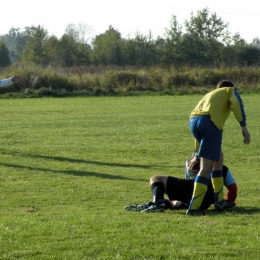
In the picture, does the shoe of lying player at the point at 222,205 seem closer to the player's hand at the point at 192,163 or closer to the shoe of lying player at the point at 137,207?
the player's hand at the point at 192,163

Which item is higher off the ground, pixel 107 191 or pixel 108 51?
pixel 108 51

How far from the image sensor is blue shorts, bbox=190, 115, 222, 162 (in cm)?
880

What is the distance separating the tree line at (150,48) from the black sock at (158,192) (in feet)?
209

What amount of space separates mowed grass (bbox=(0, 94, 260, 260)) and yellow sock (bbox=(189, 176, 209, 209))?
12.1 inches

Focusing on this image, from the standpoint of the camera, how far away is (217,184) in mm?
9250

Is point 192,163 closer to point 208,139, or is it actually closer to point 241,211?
point 208,139

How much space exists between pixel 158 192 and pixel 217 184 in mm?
875

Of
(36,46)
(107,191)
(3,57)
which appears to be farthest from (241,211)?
(3,57)

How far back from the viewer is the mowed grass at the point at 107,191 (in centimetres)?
649

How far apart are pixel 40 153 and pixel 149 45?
63.3 m

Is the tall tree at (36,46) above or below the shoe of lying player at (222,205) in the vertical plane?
above

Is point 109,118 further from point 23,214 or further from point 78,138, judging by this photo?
point 23,214

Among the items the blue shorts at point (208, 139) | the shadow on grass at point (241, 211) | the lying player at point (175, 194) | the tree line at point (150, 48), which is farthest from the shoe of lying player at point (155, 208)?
the tree line at point (150, 48)

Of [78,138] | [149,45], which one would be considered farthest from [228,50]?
[78,138]
